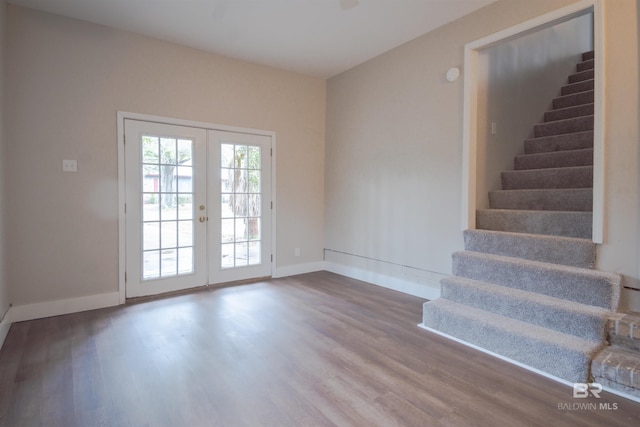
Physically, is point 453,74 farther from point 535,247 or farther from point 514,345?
point 514,345

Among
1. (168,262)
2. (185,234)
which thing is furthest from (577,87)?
(168,262)

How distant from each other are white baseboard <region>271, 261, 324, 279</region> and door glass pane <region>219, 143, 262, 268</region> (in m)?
0.34

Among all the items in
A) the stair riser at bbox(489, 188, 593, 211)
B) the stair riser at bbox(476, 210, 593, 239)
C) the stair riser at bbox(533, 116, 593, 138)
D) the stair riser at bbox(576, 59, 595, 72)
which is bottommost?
the stair riser at bbox(476, 210, 593, 239)

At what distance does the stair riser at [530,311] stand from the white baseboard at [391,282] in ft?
2.26

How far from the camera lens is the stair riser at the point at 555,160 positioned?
3.65m

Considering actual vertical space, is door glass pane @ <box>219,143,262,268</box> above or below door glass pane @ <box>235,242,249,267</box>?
above

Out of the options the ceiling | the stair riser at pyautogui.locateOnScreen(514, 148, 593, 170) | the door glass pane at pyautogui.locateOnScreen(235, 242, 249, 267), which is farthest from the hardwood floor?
the ceiling

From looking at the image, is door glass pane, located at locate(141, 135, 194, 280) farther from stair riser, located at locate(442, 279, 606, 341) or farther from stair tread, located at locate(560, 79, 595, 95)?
stair tread, located at locate(560, 79, 595, 95)

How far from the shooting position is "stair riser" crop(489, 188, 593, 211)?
3.19 meters

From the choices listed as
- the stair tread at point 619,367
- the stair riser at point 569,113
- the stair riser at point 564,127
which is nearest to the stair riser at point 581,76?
the stair riser at point 569,113

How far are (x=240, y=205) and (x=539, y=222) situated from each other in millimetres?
3438

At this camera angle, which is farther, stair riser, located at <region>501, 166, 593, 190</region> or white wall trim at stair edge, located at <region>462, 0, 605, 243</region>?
stair riser, located at <region>501, 166, 593, 190</region>

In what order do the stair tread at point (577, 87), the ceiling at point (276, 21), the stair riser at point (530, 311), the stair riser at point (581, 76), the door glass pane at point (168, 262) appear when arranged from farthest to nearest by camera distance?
the stair riser at point (581, 76) → the stair tread at point (577, 87) → the door glass pane at point (168, 262) → the ceiling at point (276, 21) → the stair riser at point (530, 311)

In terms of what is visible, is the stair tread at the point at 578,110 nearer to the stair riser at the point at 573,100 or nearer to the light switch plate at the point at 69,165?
the stair riser at the point at 573,100
